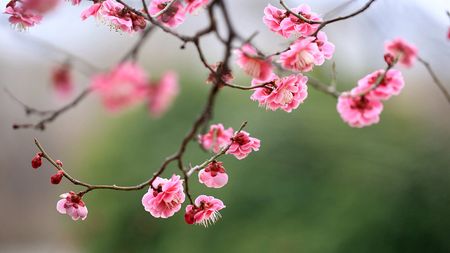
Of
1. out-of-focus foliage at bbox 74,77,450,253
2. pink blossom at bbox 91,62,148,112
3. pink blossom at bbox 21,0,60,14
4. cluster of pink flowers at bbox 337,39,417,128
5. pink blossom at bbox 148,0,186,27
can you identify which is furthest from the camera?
out-of-focus foliage at bbox 74,77,450,253

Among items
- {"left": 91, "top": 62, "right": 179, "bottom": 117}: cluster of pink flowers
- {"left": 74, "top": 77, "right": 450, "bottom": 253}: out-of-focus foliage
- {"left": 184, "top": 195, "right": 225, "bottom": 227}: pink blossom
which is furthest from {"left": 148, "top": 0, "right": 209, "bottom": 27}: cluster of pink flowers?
{"left": 74, "top": 77, "right": 450, "bottom": 253}: out-of-focus foliage

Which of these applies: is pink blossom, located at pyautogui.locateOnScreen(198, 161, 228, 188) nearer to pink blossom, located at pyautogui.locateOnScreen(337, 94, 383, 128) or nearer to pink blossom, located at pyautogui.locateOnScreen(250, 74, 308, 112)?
pink blossom, located at pyautogui.locateOnScreen(250, 74, 308, 112)

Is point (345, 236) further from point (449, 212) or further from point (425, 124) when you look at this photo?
point (425, 124)

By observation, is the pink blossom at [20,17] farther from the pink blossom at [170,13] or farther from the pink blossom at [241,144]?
the pink blossom at [241,144]

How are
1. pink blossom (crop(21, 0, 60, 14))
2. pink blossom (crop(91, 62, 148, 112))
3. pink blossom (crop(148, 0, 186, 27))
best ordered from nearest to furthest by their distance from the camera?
pink blossom (crop(91, 62, 148, 112)) → pink blossom (crop(21, 0, 60, 14)) → pink blossom (crop(148, 0, 186, 27))

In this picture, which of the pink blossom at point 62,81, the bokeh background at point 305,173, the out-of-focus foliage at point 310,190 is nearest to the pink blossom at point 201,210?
the pink blossom at point 62,81

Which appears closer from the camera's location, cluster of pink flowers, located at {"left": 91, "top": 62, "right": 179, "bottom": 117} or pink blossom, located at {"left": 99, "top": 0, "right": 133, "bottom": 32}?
cluster of pink flowers, located at {"left": 91, "top": 62, "right": 179, "bottom": 117}
